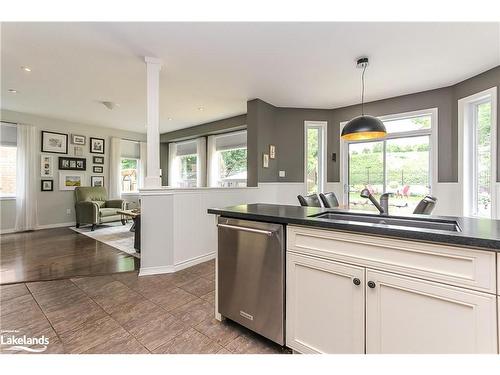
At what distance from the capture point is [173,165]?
7629mm

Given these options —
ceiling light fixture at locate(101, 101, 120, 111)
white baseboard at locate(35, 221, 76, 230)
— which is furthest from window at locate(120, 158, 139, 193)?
ceiling light fixture at locate(101, 101, 120, 111)

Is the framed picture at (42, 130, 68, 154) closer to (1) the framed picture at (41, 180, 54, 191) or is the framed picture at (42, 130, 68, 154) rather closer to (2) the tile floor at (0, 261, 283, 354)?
(1) the framed picture at (41, 180, 54, 191)

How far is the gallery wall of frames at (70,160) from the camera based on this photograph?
17.9 ft

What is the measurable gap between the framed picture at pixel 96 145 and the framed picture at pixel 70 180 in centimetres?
71

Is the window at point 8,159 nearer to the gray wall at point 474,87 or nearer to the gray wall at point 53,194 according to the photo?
the gray wall at point 53,194

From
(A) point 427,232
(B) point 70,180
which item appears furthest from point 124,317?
(B) point 70,180

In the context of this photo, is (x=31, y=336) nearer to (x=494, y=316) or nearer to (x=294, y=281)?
(x=294, y=281)

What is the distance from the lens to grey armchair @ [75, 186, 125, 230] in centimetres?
517

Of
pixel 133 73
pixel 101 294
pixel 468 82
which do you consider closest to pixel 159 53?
pixel 133 73

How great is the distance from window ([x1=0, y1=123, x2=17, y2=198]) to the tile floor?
12.6 ft

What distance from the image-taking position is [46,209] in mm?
5473

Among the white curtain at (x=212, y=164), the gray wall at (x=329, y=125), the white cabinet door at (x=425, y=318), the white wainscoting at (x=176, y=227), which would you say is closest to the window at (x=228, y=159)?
the white curtain at (x=212, y=164)

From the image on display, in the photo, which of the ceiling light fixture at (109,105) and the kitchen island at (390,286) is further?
the ceiling light fixture at (109,105)

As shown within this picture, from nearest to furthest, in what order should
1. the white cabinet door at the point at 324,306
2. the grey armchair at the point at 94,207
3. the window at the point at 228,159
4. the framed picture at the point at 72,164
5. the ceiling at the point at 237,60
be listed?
the white cabinet door at the point at 324,306, the ceiling at the point at 237,60, the grey armchair at the point at 94,207, the framed picture at the point at 72,164, the window at the point at 228,159
